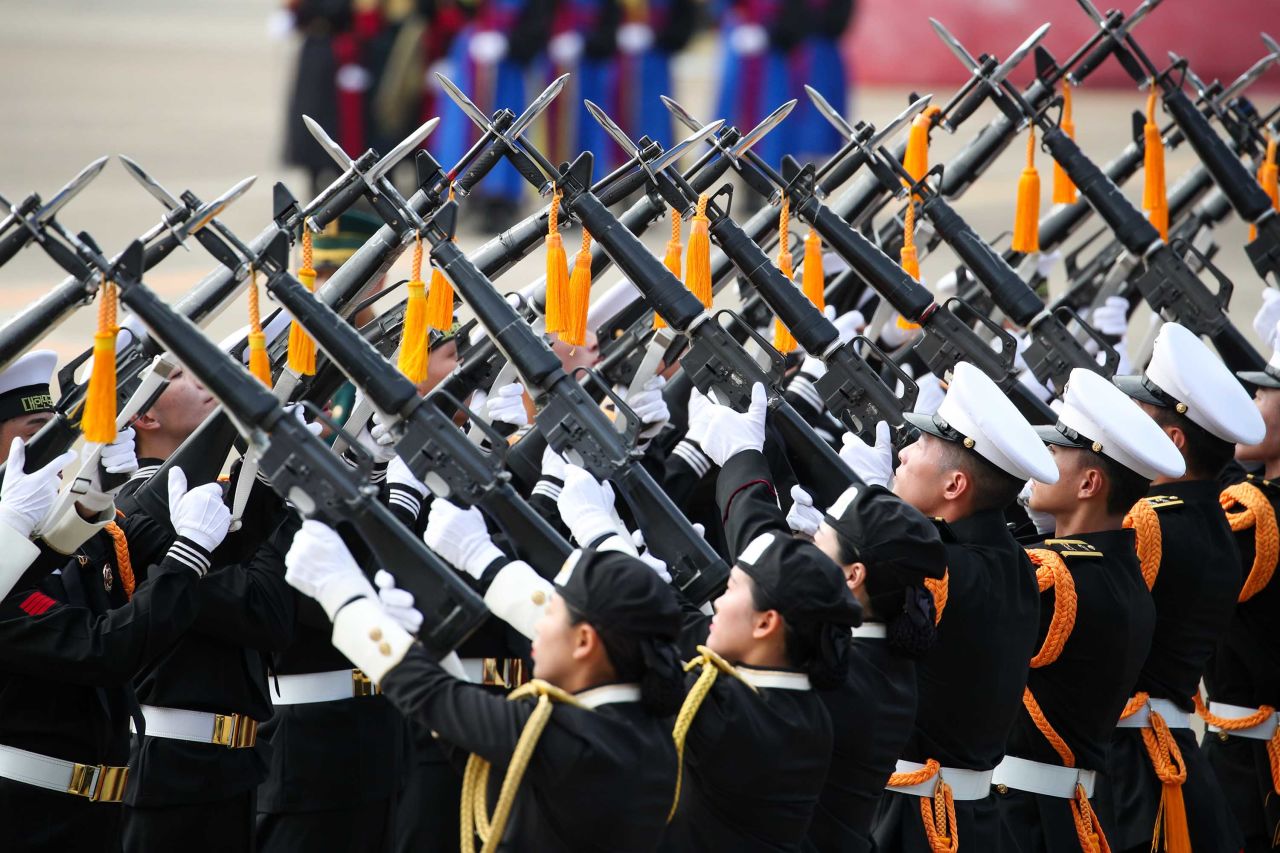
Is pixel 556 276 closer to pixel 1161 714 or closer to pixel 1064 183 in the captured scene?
pixel 1161 714

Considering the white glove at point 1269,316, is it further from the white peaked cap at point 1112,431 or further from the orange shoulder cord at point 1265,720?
the white peaked cap at point 1112,431

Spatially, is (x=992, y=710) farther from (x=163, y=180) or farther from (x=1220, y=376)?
(x=163, y=180)

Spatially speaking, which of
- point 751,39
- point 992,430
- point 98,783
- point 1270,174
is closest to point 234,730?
point 98,783

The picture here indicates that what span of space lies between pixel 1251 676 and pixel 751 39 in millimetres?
9822

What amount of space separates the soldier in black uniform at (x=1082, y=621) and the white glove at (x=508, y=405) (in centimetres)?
150

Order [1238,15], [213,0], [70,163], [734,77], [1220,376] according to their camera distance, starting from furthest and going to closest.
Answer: [213,0] < [1238,15] < [70,163] < [734,77] < [1220,376]

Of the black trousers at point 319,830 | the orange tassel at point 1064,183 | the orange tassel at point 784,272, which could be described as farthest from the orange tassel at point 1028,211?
the black trousers at point 319,830

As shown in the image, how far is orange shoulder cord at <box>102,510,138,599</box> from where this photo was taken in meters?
4.29

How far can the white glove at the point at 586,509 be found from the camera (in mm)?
3924

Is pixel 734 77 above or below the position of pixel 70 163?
below

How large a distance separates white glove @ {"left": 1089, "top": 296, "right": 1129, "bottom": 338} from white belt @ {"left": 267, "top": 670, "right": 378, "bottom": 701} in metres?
3.63

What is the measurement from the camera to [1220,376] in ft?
16.1

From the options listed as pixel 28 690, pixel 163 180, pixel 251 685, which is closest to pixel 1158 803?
pixel 251 685

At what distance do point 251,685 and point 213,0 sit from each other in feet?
68.4
